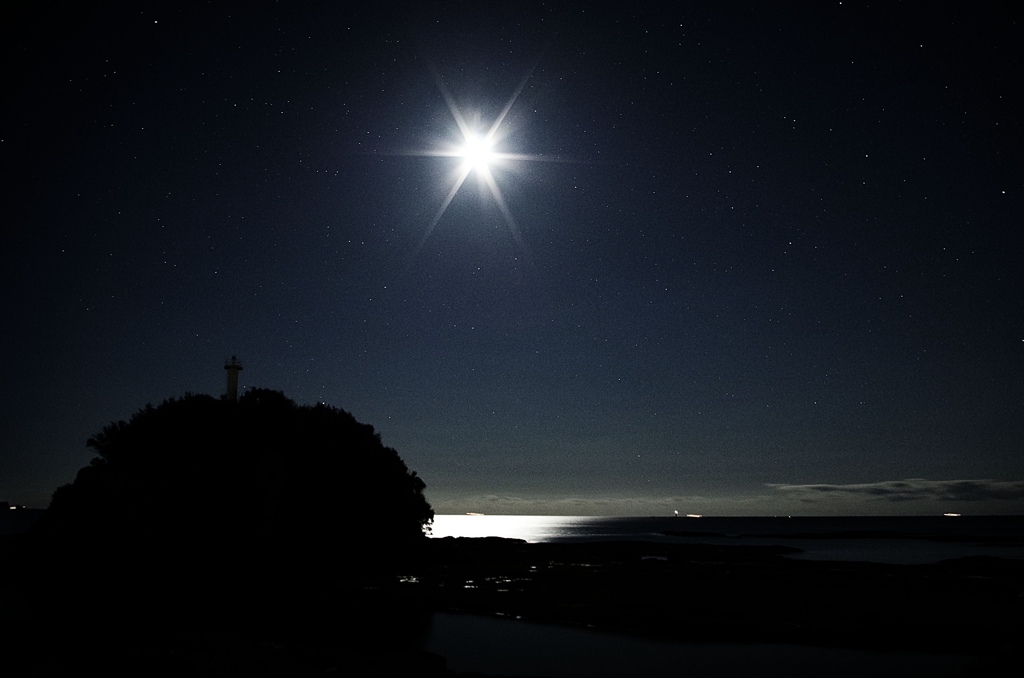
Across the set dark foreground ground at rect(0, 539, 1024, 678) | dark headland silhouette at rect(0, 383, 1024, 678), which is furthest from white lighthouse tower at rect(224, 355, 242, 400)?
dark foreground ground at rect(0, 539, 1024, 678)

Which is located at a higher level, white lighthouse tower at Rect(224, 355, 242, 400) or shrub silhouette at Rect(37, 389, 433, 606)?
white lighthouse tower at Rect(224, 355, 242, 400)

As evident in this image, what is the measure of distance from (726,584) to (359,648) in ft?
70.3

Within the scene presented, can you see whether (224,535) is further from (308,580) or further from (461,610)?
(461,610)

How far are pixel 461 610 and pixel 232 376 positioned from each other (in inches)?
1154

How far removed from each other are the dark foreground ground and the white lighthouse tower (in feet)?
54.7

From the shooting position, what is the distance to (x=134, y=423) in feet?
124

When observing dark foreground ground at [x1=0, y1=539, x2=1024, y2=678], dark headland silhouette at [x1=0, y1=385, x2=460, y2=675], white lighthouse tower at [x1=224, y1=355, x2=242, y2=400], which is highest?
white lighthouse tower at [x1=224, y1=355, x2=242, y2=400]

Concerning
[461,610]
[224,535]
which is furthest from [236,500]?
[461,610]

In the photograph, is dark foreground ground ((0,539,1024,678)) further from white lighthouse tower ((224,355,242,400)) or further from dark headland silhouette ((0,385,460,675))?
white lighthouse tower ((224,355,242,400))

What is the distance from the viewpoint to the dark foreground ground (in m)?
16.0

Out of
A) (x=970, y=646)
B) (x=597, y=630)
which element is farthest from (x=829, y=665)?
(x=597, y=630)

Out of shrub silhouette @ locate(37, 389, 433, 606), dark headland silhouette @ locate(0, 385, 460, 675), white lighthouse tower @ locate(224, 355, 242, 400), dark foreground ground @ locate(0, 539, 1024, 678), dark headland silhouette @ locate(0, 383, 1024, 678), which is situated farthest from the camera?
white lighthouse tower @ locate(224, 355, 242, 400)

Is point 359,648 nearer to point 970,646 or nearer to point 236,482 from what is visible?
point 970,646

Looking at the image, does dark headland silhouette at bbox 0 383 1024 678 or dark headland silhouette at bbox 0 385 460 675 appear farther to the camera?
dark headland silhouette at bbox 0 385 460 675
